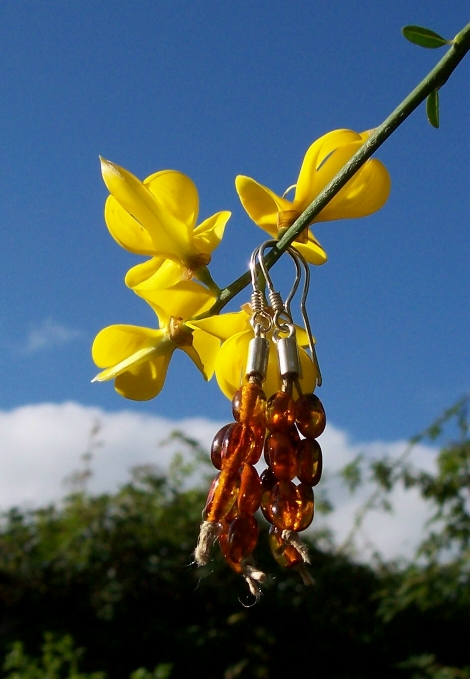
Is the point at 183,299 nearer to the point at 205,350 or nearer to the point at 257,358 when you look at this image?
the point at 205,350

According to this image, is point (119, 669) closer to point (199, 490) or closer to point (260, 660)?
point (260, 660)

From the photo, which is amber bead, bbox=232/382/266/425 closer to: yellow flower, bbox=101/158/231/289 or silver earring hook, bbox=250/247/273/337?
silver earring hook, bbox=250/247/273/337

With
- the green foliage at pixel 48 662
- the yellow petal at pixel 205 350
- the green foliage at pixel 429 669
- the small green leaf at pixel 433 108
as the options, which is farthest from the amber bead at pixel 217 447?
the green foliage at pixel 429 669

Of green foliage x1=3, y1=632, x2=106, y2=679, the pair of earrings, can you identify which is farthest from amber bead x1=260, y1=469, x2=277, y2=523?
green foliage x1=3, y1=632, x2=106, y2=679

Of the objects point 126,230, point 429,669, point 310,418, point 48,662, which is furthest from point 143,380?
point 429,669

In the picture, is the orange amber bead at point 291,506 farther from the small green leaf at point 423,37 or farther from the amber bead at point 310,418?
the small green leaf at point 423,37

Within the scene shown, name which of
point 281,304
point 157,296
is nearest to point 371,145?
point 281,304
